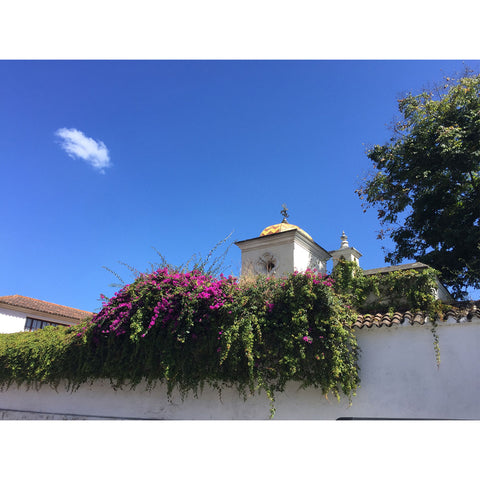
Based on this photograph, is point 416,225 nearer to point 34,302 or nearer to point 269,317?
point 269,317

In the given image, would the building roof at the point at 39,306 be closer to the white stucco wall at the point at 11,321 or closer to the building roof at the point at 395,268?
the white stucco wall at the point at 11,321

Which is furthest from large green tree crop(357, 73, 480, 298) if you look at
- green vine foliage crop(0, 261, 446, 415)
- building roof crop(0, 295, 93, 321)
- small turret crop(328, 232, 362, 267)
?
building roof crop(0, 295, 93, 321)

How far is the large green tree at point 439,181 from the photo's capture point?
599 inches

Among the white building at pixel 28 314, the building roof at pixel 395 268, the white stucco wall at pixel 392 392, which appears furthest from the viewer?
the white building at pixel 28 314

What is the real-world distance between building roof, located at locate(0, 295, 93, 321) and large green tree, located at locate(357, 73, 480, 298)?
17.4 metres

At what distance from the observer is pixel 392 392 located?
26.0 feet

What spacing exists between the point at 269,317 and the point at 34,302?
1927 cm

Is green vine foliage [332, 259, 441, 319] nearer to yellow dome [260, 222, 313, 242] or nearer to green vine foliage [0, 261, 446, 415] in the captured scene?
green vine foliage [0, 261, 446, 415]

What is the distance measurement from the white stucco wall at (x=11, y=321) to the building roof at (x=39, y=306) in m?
0.40

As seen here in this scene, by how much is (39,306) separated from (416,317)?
70.6 feet

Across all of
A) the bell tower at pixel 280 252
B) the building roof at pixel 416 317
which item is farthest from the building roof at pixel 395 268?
the bell tower at pixel 280 252

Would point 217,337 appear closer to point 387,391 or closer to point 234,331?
point 234,331

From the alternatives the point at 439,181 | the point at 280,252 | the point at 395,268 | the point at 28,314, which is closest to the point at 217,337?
the point at 395,268

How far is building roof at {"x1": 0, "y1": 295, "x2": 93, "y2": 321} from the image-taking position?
66.8 ft
